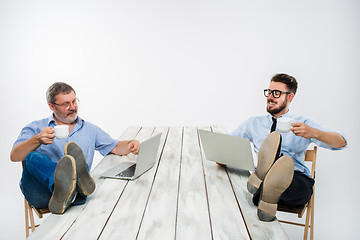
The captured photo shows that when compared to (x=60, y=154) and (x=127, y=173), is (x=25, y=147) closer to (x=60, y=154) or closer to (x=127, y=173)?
(x=60, y=154)

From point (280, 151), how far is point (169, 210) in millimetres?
1057

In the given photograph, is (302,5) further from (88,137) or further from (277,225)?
(277,225)

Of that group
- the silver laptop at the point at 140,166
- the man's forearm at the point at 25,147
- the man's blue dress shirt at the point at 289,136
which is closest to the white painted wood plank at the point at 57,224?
the silver laptop at the point at 140,166

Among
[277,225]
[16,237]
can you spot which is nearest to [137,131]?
[16,237]

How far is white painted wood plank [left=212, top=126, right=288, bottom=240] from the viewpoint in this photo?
129 cm

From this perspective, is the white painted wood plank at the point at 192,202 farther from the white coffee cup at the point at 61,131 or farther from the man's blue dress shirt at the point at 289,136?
the white coffee cup at the point at 61,131

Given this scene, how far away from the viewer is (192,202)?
5.16 ft

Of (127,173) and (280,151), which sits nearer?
(127,173)

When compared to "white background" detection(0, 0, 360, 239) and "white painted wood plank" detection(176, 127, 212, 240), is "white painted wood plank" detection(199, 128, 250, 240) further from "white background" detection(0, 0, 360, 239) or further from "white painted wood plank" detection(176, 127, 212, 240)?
"white background" detection(0, 0, 360, 239)

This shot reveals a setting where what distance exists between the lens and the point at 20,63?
497cm

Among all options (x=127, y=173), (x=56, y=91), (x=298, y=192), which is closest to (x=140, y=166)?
(x=127, y=173)

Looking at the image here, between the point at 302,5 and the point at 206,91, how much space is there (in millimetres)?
1664

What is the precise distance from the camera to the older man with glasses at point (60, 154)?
1.51 meters

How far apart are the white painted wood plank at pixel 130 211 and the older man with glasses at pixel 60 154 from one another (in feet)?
0.61
